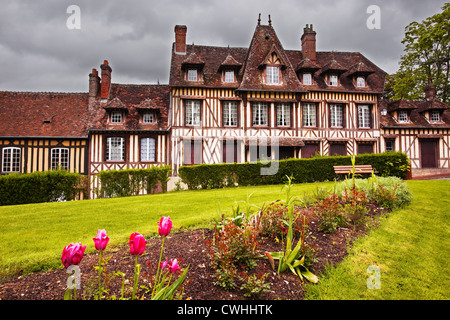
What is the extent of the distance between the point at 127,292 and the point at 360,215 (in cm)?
363

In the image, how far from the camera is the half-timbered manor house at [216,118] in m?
16.6

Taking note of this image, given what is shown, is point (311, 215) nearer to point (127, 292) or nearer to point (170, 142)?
point (127, 292)

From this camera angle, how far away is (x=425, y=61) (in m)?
23.9

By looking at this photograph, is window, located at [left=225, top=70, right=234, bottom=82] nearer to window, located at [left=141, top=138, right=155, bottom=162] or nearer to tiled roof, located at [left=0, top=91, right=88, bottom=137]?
window, located at [left=141, top=138, right=155, bottom=162]

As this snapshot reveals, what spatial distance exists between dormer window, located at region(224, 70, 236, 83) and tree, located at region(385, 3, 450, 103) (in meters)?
14.3

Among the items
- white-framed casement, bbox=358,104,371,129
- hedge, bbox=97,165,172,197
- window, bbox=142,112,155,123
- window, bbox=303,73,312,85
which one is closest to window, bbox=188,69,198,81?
window, bbox=142,112,155,123

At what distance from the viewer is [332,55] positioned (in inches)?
810

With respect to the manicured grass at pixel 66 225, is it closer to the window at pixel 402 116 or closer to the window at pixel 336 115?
the window at pixel 336 115

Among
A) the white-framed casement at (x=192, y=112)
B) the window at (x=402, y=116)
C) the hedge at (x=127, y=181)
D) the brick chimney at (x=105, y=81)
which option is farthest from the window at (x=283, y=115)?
the brick chimney at (x=105, y=81)

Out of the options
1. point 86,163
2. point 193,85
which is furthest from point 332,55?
point 86,163

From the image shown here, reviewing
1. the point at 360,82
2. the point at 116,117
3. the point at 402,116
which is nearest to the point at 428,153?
the point at 402,116

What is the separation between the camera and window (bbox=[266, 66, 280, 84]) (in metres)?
17.3

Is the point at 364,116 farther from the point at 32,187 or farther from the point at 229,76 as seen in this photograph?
the point at 32,187

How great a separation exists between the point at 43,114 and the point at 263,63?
13.8m
